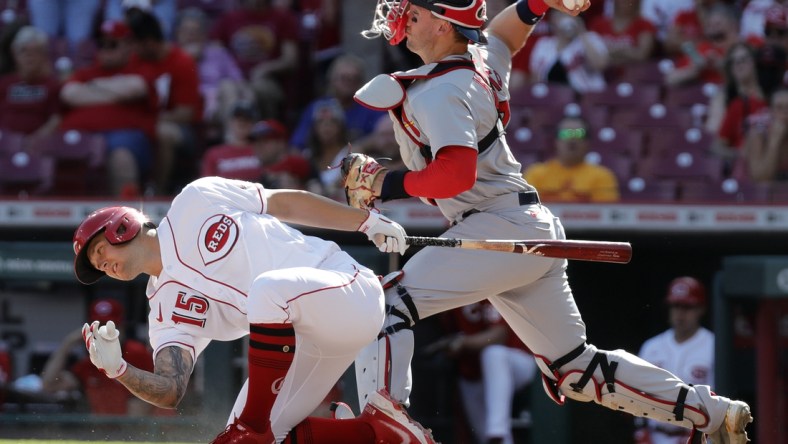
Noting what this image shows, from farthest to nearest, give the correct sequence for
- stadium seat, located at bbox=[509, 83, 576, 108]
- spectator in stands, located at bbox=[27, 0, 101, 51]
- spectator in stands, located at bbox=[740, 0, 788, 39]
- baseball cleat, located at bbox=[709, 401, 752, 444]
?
spectator in stands, located at bbox=[27, 0, 101, 51] → spectator in stands, located at bbox=[740, 0, 788, 39] → stadium seat, located at bbox=[509, 83, 576, 108] → baseball cleat, located at bbox=[709, 401, 752, 444]

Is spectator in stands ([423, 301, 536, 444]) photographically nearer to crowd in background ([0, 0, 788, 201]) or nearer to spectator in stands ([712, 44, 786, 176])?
crowd in background ([0, 0, 788, 201])

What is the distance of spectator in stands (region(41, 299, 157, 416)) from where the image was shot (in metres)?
6.56

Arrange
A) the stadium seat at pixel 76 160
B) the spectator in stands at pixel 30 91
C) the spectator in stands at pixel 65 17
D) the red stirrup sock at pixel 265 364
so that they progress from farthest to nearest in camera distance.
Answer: the spectator in stands at pixel 65 17, the spectator in stands at pixel 30 91, the stadium seat at pixel 76 160, the red stirrup sock at pixel 265 364

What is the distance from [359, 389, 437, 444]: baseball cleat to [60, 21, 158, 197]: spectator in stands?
4.24 meters

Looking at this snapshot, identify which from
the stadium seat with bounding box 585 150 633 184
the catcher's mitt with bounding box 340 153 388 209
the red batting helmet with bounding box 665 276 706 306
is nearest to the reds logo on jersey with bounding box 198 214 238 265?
the catcher's mitt with bounding box 340 153 388 209

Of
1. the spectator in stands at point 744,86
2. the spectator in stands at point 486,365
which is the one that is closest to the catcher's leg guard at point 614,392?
the spectator in stands at point 486,365

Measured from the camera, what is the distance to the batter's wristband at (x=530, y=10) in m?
4.41

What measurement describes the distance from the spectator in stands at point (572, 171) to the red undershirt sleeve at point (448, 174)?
10.4 feet

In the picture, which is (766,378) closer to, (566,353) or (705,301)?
(705,301)

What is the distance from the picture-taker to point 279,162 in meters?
7.55

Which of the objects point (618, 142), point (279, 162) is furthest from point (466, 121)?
point (618, 142)

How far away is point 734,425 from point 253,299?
1.66 metres

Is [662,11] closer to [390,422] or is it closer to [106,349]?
[390,422]

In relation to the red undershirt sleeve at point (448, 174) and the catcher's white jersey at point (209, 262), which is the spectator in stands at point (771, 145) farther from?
the catcher's white jersey at point (209, 262)
